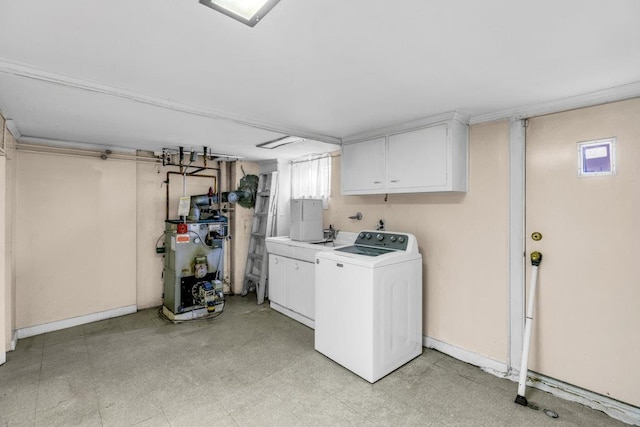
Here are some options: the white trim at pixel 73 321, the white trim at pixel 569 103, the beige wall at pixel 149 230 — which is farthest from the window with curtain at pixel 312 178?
the white trim at pixel 73 321

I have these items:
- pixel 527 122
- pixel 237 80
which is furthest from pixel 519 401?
pixel 237 80

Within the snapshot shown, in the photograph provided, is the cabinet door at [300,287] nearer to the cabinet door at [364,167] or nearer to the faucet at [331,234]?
the faucet at [331,234]

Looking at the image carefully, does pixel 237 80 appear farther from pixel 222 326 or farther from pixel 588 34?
pixel 222 326

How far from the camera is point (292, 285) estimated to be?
386 centimetres

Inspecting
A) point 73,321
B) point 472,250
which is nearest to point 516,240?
point 472,250

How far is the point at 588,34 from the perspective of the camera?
1.38 m

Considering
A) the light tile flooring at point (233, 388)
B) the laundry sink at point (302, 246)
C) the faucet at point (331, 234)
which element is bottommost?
the light tile flooring at point (233, 388)

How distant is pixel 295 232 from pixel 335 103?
2015 millimetres

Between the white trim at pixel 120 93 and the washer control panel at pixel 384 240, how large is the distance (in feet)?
4.38

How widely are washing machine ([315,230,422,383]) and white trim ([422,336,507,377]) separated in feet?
0.67

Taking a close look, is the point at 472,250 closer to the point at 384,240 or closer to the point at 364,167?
the point at 384,240

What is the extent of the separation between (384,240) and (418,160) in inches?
33.8

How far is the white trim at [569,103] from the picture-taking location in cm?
198

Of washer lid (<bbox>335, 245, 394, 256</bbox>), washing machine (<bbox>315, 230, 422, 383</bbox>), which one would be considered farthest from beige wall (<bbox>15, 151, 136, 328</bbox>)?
washer lid (<bbox>335, 245, 394, 256</bbox>)
